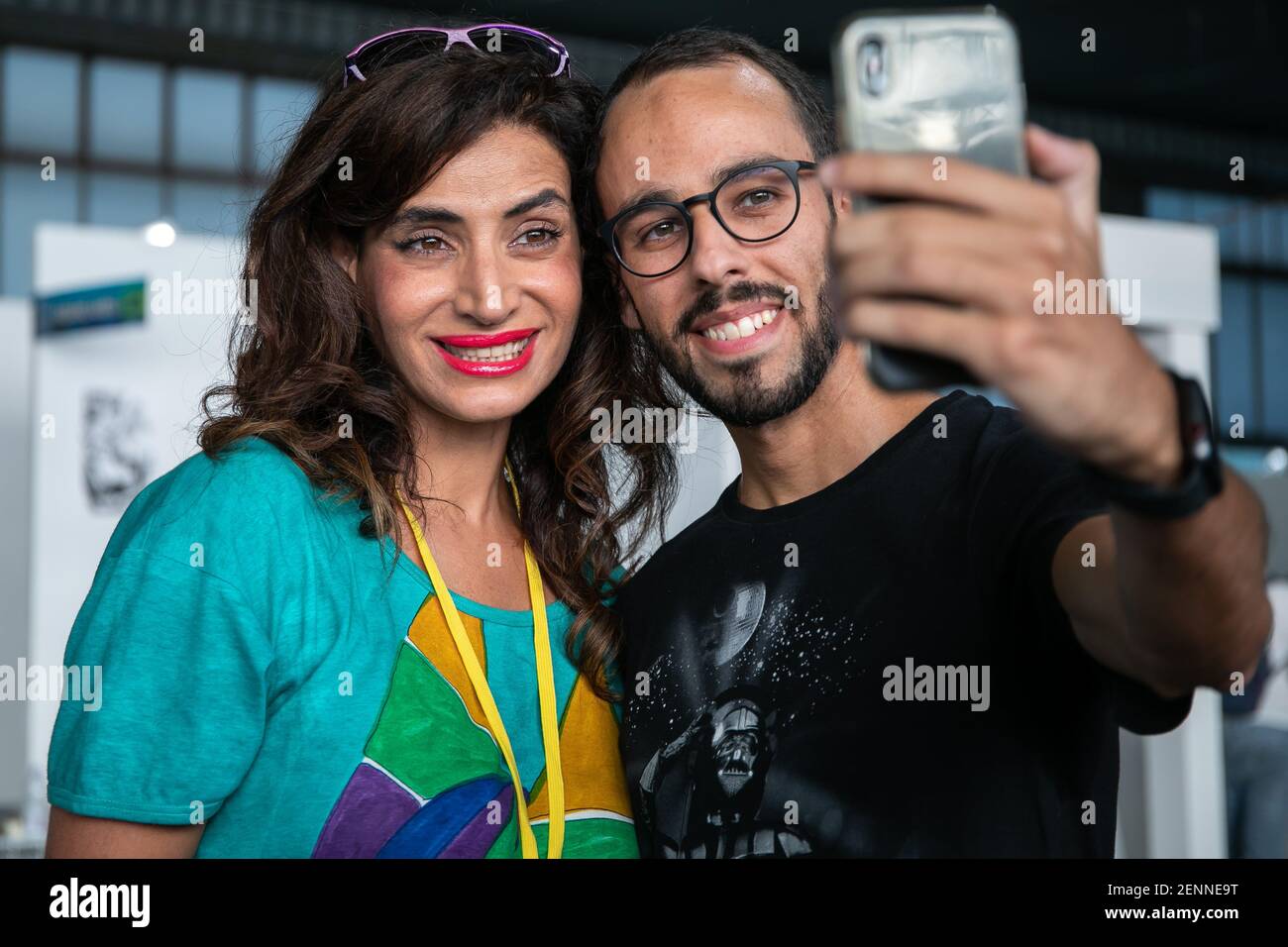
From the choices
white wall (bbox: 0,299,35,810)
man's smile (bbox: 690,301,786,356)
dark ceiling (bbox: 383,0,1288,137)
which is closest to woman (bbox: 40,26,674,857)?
man's smile (bbox: 690,301,786,356)

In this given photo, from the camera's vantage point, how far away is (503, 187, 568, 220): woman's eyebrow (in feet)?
5.55

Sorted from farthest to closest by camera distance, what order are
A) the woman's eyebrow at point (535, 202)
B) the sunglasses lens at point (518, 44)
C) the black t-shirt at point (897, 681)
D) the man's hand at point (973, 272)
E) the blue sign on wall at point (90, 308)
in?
the blue sign on wall at point (90, 308) < the sunglasses lens at point (518, 44) < the woman's eyebrow at point (535, 202) < the black t-shirt at point (897, 681) < the man's hand at point (973, 272)

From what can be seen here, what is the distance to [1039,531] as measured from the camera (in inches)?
49.9

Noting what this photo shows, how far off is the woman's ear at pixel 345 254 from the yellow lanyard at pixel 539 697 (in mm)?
329

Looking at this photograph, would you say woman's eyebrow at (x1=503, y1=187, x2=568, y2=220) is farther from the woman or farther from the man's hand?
the man's hand

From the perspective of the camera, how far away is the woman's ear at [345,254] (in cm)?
181

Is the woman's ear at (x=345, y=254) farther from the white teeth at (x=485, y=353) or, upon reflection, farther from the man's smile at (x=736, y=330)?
the man's smile at (x=736, y=330)

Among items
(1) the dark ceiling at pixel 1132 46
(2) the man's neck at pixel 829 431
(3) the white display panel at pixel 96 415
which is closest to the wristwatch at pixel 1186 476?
(2) the man's neck at pixel 829 431

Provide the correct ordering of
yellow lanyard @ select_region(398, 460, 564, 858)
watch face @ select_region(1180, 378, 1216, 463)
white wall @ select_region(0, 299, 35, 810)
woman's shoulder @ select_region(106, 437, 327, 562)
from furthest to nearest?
white wall @ select_region(0, 299, 35, 810), yellow lanyard @ select_region(398, 460, 564, 858), woman's shoulder @ select_region(106, 437, 327, 562), watch face @ select_region(1180, 378, 1216, 463)

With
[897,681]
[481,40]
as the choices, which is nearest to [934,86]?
[897,681]

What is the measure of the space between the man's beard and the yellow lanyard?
36 centimetres

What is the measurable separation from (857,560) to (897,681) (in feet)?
0.50

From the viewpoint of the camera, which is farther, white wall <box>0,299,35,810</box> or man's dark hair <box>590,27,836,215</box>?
white wall <box>0,299,35,810</box>
